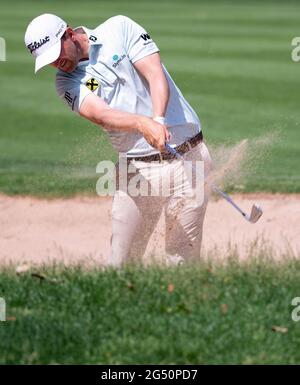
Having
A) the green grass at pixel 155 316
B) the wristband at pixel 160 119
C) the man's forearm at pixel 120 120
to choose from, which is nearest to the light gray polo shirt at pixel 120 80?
the man's forearm at pixel 120 120

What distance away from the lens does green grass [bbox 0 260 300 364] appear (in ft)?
18.1

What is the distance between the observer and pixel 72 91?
7414 mm

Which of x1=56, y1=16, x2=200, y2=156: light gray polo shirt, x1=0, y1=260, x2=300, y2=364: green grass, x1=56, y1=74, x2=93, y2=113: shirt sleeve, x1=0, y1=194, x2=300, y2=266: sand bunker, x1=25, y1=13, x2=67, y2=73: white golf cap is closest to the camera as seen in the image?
x1=0, y1=260, x2=300, y2=364: green grass

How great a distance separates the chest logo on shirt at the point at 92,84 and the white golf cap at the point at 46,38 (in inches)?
13.0

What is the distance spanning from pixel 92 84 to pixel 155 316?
2.08 meters

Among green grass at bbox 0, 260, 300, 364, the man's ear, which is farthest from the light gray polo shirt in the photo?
green grass at bbox 0, 260, 300, 364

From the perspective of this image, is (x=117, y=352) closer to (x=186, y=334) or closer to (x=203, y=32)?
(x=186, y=334)

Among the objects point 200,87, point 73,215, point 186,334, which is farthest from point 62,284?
point 200,87

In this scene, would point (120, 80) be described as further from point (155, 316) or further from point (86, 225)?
point (86, 225)

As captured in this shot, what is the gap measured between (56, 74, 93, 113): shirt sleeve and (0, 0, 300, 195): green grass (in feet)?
7.66

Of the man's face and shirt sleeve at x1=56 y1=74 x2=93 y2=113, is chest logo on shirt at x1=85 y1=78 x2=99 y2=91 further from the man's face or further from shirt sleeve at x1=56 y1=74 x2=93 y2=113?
the man's face

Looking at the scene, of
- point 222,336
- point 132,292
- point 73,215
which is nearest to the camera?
point 222,336

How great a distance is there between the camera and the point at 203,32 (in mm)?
25969
